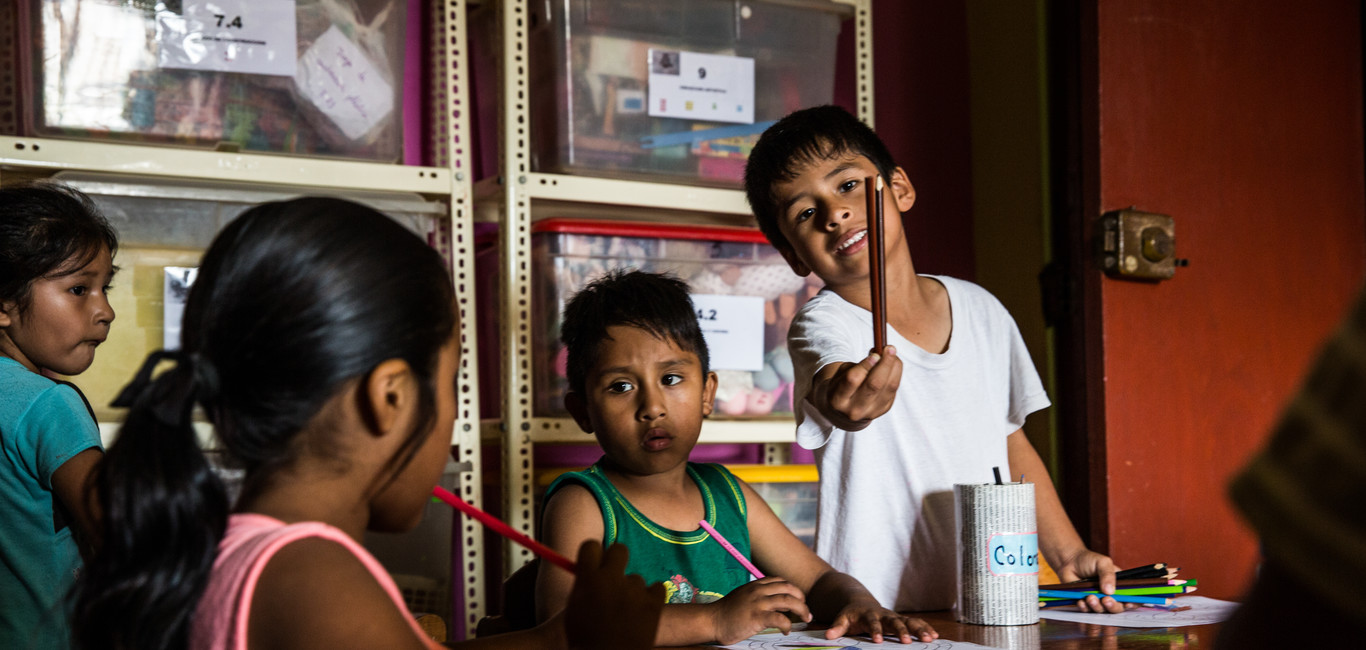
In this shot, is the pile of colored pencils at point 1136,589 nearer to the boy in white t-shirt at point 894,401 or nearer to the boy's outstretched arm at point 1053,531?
the boy's outstretched arm at point 1053,531

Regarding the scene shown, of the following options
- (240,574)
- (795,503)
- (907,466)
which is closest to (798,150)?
(907,466)

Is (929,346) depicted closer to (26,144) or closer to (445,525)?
(445,525)

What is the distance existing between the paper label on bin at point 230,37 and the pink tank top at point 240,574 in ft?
3.18

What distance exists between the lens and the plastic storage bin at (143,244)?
132 centimetres

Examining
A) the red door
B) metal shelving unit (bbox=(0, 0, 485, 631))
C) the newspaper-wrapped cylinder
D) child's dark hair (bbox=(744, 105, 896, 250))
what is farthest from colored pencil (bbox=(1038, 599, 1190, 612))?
metal shelving unit (bbox=(0, 0, 485, 631))

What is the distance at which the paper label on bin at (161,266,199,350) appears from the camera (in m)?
1.34

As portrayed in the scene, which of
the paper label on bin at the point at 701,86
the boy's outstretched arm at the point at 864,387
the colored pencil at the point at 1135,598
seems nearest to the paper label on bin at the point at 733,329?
the paper label on bin at the point at 701,86

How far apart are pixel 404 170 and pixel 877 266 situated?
82cm

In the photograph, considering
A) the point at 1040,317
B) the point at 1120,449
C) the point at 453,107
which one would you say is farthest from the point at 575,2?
the point at 1120,449

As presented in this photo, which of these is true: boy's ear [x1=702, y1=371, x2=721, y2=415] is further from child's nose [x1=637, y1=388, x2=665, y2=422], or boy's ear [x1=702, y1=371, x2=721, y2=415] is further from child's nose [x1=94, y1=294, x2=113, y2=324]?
child's nose [x1=94, y1=294, x2=113, y2=324]

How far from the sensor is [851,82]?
2.05m

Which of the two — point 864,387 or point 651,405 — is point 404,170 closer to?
point 651,405

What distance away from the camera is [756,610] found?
0.81m

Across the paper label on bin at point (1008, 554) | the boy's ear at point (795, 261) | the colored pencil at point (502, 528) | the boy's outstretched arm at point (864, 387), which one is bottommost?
the paper label on bin at point (1008, 554)
